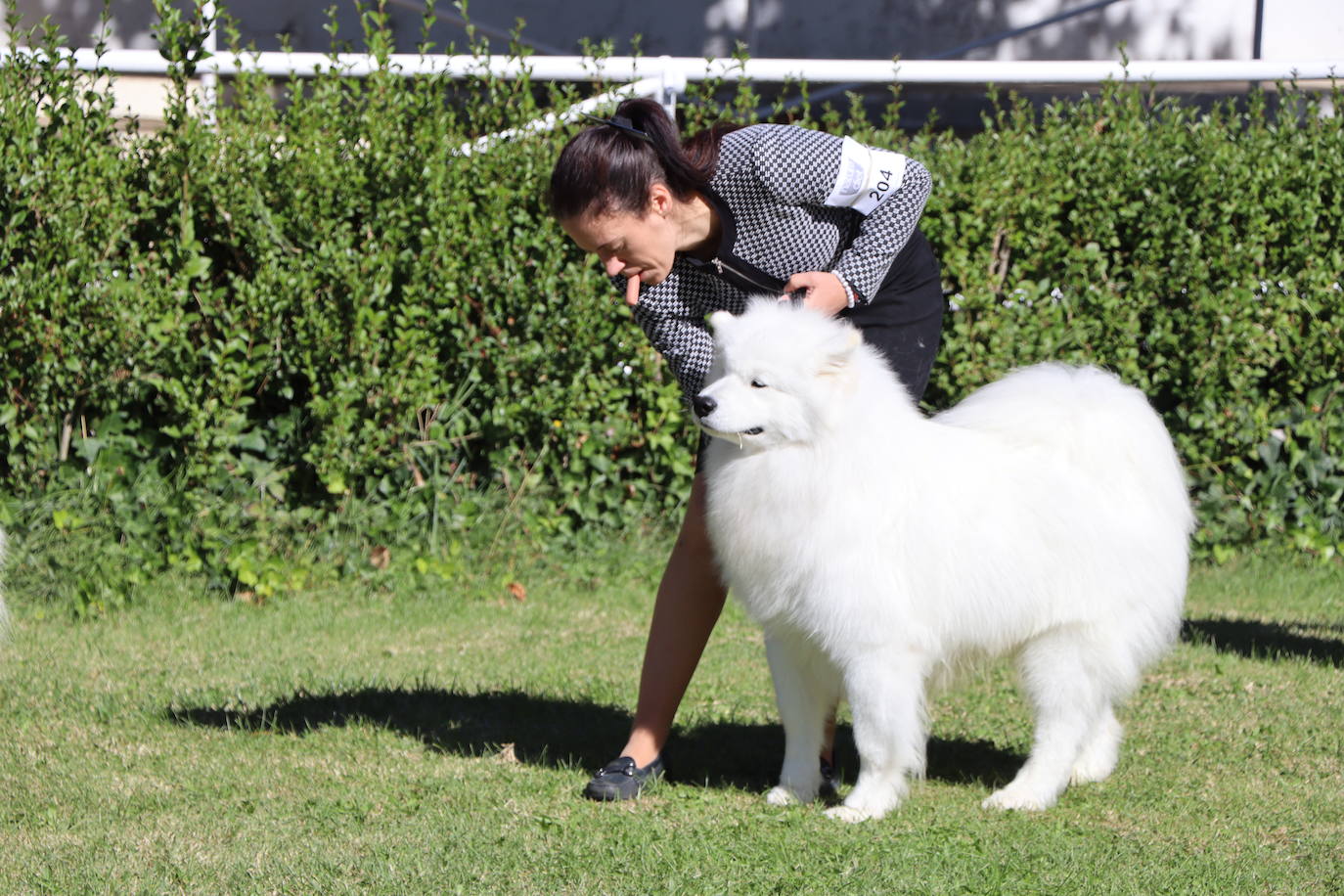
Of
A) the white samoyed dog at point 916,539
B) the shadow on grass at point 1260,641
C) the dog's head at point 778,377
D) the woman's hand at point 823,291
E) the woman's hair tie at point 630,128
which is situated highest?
the woman's hair tie at point 630,128

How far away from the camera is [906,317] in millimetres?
4066

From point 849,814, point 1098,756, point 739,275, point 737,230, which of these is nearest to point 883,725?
point 849,814

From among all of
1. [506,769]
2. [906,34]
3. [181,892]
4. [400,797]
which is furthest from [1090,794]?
[906,34]

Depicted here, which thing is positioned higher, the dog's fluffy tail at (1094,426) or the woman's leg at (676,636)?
the dog's fluffy tail at (1094,426)

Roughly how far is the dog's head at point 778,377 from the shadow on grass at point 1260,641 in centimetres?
299

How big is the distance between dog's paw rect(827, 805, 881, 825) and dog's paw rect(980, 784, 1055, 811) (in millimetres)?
391

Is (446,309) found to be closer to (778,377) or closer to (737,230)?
(737,230)

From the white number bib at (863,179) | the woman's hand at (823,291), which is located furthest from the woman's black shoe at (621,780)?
the white number bib at (863,179)

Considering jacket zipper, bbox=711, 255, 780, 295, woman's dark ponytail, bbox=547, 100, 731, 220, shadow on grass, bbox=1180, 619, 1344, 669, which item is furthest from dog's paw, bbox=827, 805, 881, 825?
shadow on grass, bbox=1180, 619, 1344, 669

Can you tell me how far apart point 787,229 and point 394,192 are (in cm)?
314

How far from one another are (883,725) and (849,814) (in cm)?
29

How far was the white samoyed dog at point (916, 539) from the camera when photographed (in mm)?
3682

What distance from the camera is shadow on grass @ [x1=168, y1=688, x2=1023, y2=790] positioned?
14.6 ft

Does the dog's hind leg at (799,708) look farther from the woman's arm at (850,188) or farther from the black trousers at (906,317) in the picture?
the woman's arm at (850,188)
